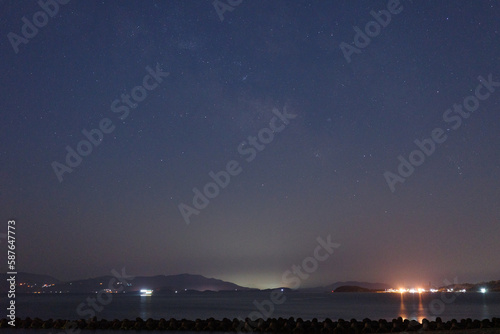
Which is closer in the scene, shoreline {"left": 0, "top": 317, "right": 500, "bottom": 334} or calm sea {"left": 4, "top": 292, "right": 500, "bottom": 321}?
shoreline {"left": 0, "top": 317, "right": 500, "bottom": 334}

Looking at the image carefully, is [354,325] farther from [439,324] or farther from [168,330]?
[168,330]

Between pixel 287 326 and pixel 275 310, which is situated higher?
pixel 275 310

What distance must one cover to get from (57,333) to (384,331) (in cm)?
2245

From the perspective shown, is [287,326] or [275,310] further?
[275,310]

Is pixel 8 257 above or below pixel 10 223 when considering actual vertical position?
below

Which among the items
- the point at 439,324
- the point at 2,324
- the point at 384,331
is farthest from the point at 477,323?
the point at 2,324

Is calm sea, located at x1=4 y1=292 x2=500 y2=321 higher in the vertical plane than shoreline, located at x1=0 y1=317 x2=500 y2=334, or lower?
higher

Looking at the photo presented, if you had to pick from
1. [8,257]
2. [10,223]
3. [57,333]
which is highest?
[10,223]

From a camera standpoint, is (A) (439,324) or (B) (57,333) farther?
(B) (57,333)

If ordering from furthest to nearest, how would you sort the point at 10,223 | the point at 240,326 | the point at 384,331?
the point at 240,326 → the point at 384,331 → the point at 10,223

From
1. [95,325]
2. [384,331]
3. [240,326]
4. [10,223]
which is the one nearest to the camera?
[10,223]

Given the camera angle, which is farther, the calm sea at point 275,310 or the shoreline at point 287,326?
the calm sea at point 275,310

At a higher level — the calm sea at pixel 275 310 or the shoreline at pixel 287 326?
the calm sea at pixel 275 310

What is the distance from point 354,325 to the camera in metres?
30.8
